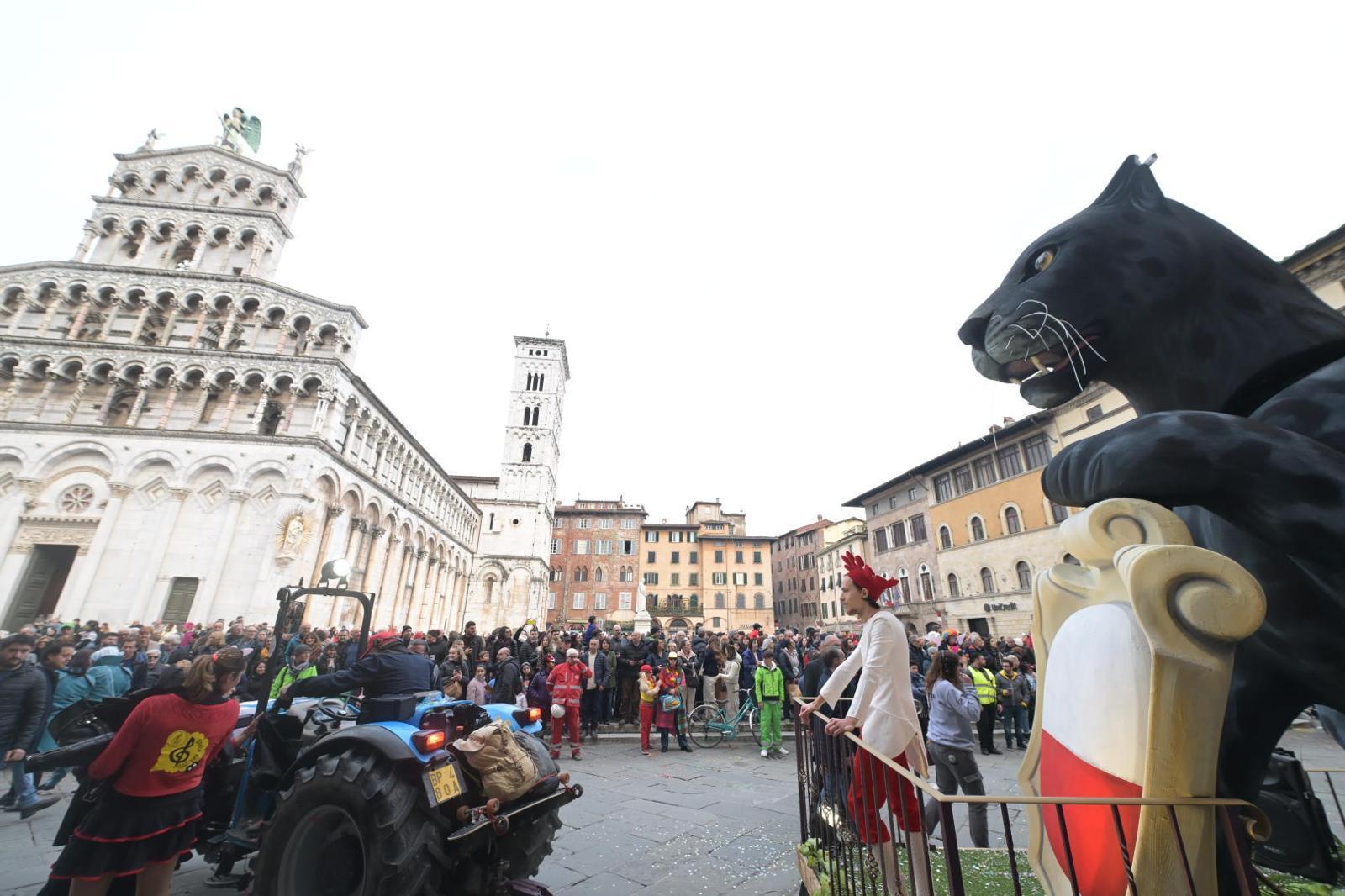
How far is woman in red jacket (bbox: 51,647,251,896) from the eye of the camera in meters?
3.00

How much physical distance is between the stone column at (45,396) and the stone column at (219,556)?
8.58 m

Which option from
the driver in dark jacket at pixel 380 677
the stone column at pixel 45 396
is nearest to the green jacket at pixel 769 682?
the driver in dark jacket at pixel 380 677

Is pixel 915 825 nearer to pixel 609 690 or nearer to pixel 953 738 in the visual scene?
pixel 953 738

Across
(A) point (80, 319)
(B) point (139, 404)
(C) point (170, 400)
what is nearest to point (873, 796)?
(C) point (170, 400)

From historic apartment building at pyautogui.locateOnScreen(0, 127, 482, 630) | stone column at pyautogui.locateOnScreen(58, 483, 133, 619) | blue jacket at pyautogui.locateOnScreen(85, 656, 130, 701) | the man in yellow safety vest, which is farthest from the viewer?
historic apartment building at pyautogui.locateOnScreen(0, 127, 482, 630)

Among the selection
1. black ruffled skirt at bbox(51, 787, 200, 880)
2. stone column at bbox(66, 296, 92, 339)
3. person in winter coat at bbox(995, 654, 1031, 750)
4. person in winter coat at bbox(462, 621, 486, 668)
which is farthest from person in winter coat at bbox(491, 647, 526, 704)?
stone column at bbox(66, 296, 92, 339)

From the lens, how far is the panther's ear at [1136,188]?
1944 mm

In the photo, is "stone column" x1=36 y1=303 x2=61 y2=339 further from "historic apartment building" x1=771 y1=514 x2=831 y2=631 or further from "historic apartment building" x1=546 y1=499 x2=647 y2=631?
"historic apartment building" x1=771 y1=514 x2=831 y2=631

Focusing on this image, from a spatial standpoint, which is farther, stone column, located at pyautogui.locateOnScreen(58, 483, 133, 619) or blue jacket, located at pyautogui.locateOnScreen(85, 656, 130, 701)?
stone column, located at pyautogui.locateOnScreen(58, 483, 133, 619)

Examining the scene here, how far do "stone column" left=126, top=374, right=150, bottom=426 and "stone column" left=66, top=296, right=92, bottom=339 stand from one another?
427 centimetres

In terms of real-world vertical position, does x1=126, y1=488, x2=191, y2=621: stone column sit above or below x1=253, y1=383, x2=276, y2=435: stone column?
below

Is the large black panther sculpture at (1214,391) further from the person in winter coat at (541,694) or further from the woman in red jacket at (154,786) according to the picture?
the person in winter coat at (541,694)

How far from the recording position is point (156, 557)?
1900cm

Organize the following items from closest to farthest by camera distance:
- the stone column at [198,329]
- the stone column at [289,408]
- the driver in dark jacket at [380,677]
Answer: the driver in dark jacket at [380,677], the stone column at [289,408], the stone column at [198,329]
